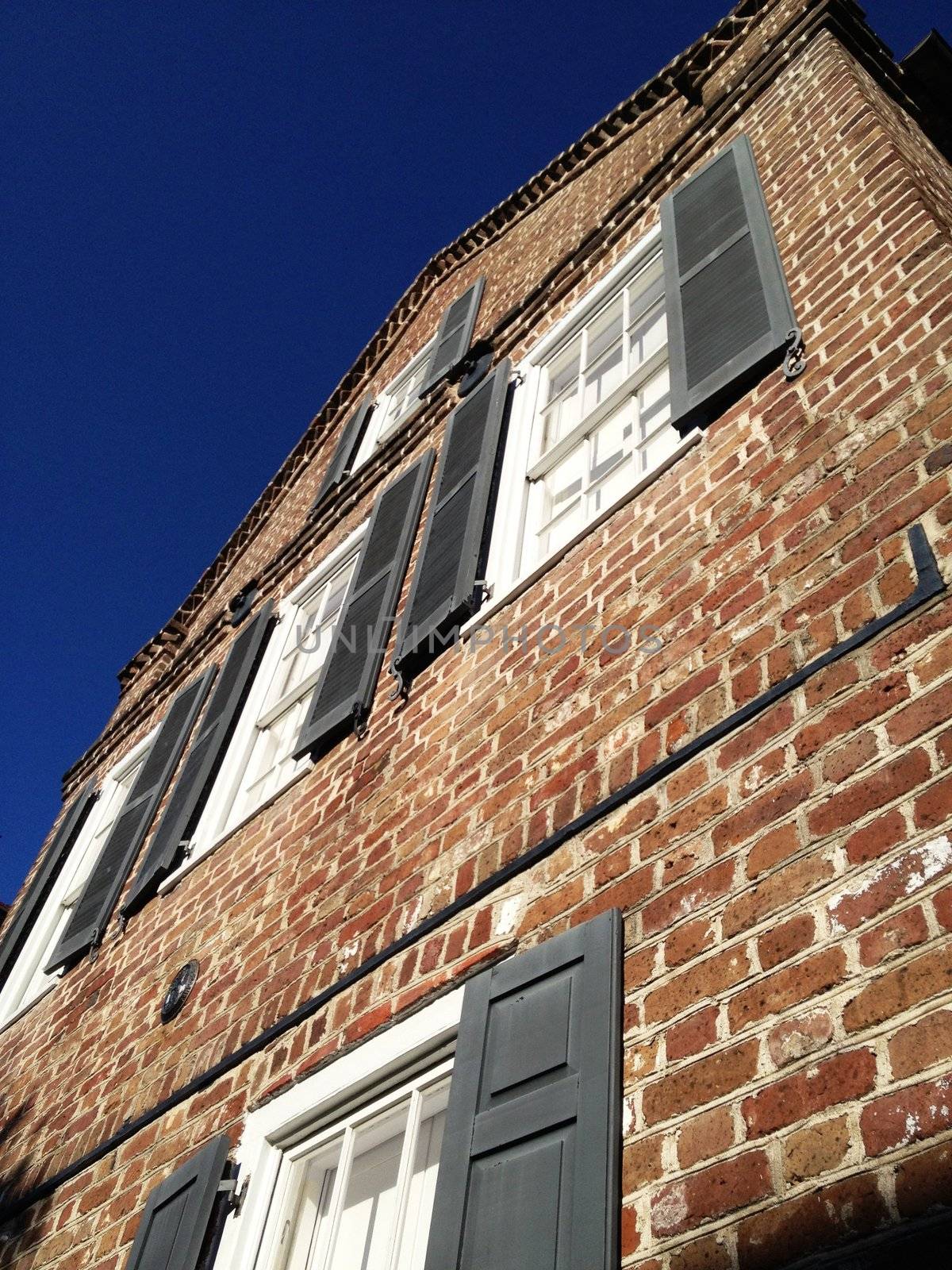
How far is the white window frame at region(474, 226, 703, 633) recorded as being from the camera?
12.2 feet

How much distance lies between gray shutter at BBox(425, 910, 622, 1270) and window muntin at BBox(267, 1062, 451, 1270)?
28 cm

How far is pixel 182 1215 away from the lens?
10.1ft

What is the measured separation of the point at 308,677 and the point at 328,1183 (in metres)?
3.13

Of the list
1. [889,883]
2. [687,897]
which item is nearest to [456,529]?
[687,897]

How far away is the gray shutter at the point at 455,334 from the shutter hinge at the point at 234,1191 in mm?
4775

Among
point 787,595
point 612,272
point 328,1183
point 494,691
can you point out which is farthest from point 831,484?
point 612,272

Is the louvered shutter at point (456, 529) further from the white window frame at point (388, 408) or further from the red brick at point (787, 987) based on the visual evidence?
the white window frame at point (388, 408)

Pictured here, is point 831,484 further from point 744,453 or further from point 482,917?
point 482,917

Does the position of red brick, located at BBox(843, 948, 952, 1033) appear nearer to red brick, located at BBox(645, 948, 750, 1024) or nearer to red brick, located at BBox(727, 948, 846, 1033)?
red brick, located at BBox(727, 948, 846, 1033)

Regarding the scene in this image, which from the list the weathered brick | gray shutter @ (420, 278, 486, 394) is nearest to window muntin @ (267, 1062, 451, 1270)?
the weathered brick

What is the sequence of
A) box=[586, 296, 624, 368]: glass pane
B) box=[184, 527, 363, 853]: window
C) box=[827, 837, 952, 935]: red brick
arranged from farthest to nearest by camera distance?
box=[184, 527, 363, 853]: window → box=[586, 296, 624, 368]: glass pane → box=[827, 837, 952, 935]: red brick

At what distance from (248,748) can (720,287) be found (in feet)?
11.3

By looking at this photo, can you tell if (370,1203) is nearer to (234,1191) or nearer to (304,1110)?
(304,1110)

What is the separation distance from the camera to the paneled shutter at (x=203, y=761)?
529cm
